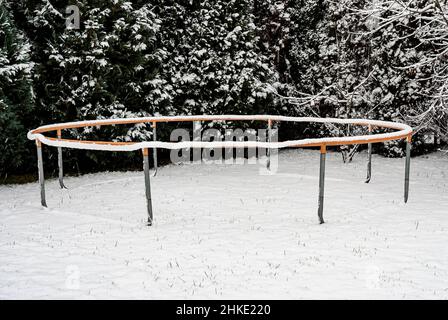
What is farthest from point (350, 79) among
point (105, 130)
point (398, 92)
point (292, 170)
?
point (105, 130)

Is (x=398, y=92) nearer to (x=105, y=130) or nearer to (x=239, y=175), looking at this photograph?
(x=239, y=175)

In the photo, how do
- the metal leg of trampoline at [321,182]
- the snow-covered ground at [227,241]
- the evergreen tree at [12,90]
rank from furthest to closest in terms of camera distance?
the evergreen tree at [12,90] → the metal leg of trampoline at [321,182] → the snow-covered ground at [227,241]

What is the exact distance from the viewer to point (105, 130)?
13062 mm

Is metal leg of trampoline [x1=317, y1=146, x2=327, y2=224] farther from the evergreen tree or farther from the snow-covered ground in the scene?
the evergreen tree

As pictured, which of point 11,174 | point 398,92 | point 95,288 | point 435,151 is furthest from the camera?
point 435,151

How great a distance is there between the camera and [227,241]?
6.79m

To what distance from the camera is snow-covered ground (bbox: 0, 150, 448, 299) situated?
A: 5.27 m

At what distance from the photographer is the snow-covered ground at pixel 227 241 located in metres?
5.27

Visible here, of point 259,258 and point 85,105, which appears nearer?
point 259,258

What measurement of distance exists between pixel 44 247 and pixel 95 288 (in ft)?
5.67

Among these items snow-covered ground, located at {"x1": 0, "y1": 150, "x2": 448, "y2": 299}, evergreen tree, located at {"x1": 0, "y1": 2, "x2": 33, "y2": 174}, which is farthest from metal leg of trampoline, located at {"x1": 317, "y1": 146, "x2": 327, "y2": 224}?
evergreen tree, located at {"x1": 0, "y1": 2, "x2": 33, "y2": 174}

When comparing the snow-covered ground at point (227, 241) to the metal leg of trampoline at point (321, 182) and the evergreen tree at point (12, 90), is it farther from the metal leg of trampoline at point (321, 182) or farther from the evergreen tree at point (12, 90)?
the evergreen tree at point (12, 90)

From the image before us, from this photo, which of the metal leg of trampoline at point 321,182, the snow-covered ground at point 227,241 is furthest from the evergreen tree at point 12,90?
the metal leg of trampoline at point 321,182

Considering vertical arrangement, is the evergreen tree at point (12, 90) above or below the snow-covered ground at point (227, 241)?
above
